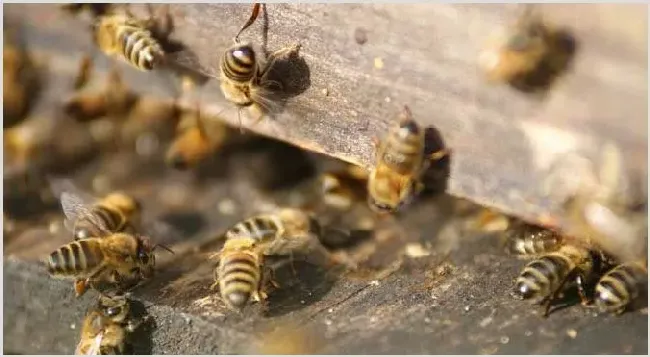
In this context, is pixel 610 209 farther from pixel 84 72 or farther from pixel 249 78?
pixel 84 72

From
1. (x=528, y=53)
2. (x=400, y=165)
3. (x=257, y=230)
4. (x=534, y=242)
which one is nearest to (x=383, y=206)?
(x=400, y=165)

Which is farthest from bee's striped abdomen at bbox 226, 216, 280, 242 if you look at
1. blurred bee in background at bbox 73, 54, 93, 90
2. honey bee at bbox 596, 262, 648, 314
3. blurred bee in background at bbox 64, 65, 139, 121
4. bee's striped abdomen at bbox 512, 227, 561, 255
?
blurred bee in background at bbox 73, 54, 93, 90

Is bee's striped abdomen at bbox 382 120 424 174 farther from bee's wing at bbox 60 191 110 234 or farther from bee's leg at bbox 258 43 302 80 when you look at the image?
bee's wing at bbox 60 191 110 234

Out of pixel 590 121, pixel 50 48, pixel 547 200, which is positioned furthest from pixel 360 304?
pixel 50 48

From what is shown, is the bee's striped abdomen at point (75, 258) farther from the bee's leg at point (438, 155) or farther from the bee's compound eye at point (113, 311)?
the bee's leg at point (438, 155)

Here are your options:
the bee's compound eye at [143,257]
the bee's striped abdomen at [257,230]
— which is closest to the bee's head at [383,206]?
the bee's striped abdomen at [257,230]

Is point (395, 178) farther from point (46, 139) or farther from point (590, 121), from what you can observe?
point (46, 139)
